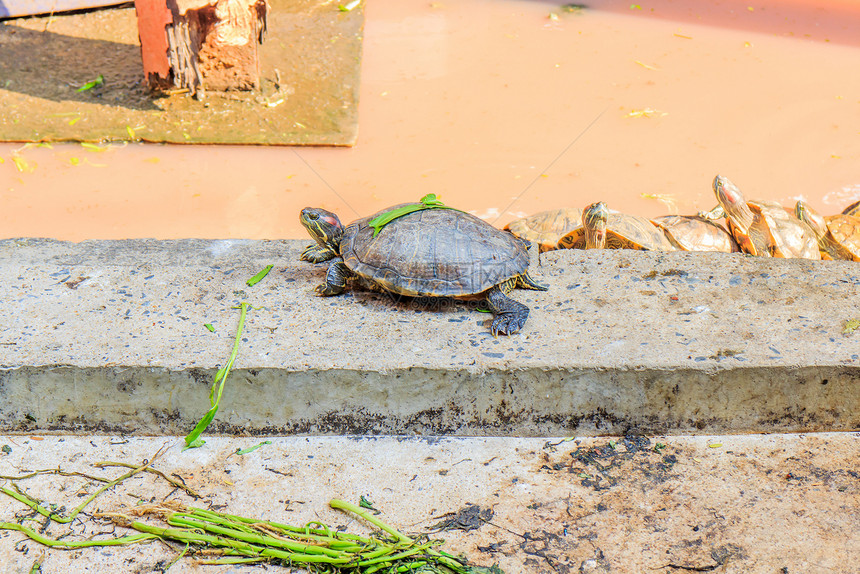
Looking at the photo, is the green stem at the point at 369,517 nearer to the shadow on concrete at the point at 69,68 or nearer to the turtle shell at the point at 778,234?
the turtle shell at the point at 778,234

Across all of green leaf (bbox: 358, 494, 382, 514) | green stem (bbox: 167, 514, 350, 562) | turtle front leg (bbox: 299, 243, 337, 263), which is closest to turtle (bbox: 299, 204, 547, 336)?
turtle front leg (bbox: 299, 243, 337, 263)

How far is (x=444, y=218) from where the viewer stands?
3.10 metres

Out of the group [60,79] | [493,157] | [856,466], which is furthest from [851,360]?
[60,79]

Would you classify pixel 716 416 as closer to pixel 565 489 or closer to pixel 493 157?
pixel 565 489

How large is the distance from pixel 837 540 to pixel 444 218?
1929 mm

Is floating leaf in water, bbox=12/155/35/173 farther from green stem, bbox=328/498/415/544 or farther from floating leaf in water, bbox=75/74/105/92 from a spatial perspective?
green stem, bbox=328/498/415/544

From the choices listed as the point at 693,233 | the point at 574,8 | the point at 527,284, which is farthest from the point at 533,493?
the point at 574,8

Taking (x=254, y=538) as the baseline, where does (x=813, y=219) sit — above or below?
above

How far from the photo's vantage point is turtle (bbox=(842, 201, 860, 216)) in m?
5.32

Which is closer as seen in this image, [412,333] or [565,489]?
[565,489]

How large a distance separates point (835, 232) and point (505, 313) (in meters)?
3.39

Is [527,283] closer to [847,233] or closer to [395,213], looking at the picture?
[395,213]

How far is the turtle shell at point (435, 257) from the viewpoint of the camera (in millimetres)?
2945

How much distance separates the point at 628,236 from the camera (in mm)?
4578
